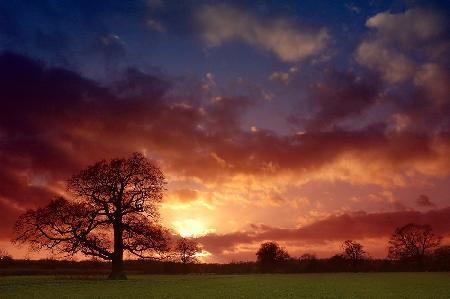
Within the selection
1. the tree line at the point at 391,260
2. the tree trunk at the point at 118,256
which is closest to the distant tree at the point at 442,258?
the tree line at the point at 391,260

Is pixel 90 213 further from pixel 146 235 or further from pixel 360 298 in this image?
pixel 360 298

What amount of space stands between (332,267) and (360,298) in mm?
92957

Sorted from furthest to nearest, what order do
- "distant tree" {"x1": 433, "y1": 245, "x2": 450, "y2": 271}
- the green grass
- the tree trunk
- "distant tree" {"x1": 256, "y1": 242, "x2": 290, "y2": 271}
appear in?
"distant tree" {"x1": 256, "y1": 242, "x2": 290, "y2": 271} < "distant tree" {"x1": 433, "y1": 245, "x2": 450, "y2": 271} < the tree trunk < the green grass

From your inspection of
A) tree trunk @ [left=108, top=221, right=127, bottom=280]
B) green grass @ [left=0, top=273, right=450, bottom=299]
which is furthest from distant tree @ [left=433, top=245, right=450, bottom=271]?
tree trunk @ [left=108, top=221, right=127, bottom=280]

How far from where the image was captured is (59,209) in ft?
163

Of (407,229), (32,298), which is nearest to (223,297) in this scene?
(32,298)

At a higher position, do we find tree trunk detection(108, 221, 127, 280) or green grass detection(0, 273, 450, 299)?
tree trunk detection(108, 221, 127, 280)

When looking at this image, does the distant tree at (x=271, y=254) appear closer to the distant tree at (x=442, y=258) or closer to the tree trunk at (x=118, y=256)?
the distant tree at (x=442, y=258)

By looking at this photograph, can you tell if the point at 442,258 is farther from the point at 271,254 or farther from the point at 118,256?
the point at 118,256

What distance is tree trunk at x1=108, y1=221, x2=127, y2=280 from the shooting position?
5209 cm

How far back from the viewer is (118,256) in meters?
52.7

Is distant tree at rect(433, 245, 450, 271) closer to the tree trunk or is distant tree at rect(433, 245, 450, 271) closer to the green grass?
the green grass

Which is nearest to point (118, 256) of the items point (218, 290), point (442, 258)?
point (218, 290)

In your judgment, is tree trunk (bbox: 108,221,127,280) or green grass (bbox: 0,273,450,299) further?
tree trunk (bbox: 108,221,127,280)
